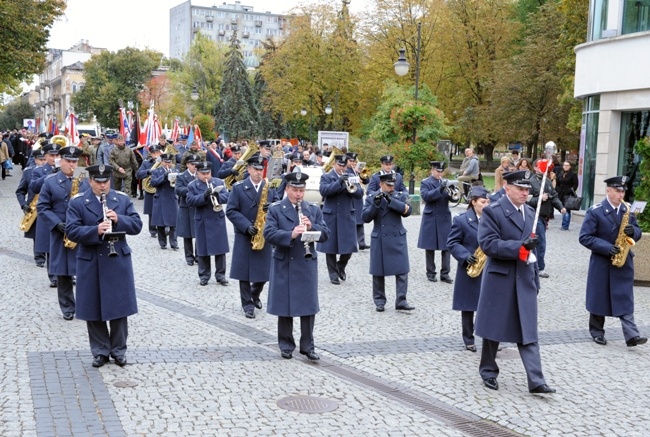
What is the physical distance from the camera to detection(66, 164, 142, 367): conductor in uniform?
8250 millimetres

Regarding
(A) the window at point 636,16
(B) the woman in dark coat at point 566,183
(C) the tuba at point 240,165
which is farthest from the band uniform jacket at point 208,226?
(A) the window at point 636,16

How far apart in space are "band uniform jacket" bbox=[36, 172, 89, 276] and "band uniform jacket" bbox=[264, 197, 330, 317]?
275cm

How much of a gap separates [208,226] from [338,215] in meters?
2.32

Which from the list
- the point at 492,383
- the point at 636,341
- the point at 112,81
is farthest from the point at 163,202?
the point at 112,81

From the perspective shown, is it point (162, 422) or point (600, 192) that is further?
point (600, 192)

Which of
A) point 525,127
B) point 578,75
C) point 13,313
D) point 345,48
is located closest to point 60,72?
point 345,48

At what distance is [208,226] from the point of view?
1336cm

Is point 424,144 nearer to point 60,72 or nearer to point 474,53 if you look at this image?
point 474,53

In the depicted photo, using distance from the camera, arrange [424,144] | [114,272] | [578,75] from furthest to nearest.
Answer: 1. [424,144]
2. [578,75]
3. [114,272]

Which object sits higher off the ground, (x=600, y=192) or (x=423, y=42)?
(x=423, y=42)

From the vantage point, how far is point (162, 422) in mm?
6832

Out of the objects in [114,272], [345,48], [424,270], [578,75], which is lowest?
[424,270]

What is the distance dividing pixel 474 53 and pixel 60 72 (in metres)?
105

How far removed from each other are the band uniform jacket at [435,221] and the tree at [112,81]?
76289 mm
